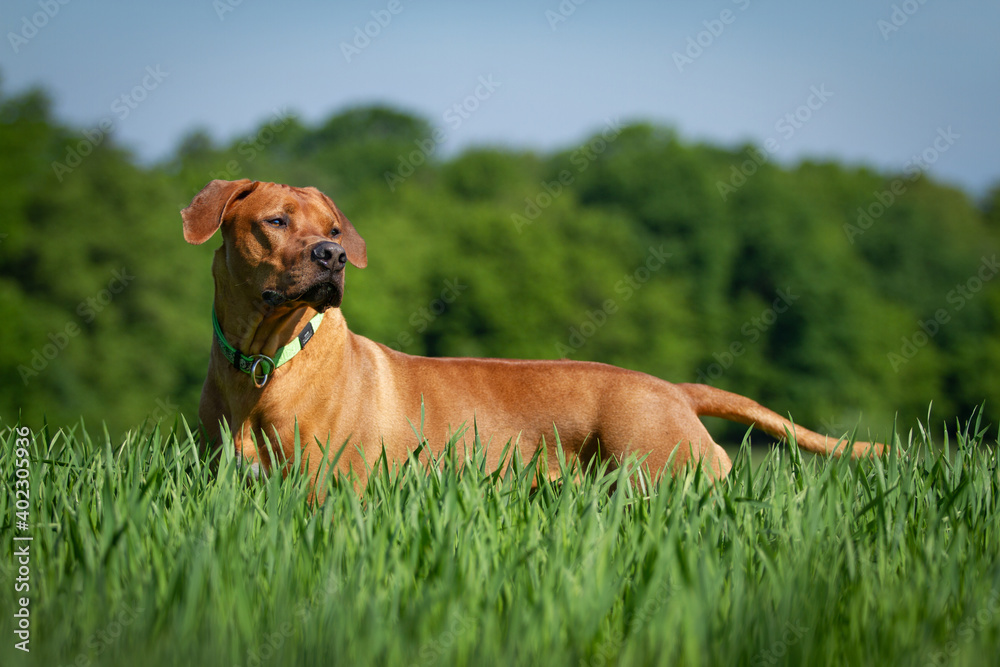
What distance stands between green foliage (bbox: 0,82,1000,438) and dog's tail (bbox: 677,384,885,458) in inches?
1256

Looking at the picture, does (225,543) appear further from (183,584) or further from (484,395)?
(484,395)

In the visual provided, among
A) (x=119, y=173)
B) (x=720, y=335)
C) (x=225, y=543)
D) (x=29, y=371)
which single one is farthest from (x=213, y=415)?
(x=720, y=335)

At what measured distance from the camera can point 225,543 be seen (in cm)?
283

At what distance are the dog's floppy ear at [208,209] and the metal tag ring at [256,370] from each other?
0.58 m

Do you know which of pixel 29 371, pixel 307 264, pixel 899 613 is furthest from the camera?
pixel 29 371

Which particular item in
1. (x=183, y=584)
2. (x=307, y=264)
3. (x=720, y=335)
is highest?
(x=307, y=264)

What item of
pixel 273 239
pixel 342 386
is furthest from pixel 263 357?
pixel 273 239

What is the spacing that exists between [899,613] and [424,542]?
1395 millimetres

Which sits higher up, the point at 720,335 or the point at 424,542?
the point at 424,542

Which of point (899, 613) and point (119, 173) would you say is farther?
point (119, 173)

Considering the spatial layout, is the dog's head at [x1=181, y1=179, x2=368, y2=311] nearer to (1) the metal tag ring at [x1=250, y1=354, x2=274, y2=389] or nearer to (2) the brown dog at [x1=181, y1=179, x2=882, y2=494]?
(2) the brown dog at [x1=181, y1=179, x2=882, y2=494]

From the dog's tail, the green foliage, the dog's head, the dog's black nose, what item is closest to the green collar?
the dog's head

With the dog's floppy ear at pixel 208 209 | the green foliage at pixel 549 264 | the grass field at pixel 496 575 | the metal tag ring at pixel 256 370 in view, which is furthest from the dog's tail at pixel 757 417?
the green foliage at pixel 549 264

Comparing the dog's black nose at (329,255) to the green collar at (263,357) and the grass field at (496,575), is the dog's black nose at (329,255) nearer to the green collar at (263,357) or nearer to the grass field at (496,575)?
the green collar at (263,357)
